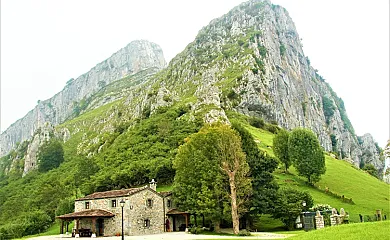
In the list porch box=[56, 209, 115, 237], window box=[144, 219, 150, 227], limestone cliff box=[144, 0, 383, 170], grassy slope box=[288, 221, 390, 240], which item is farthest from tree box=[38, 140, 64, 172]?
grassy slope box=[288, 221, 390, 240]

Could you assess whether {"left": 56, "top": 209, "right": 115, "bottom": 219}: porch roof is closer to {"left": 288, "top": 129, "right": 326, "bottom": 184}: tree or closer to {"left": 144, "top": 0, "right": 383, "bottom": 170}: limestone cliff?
{"left": 288, "top": 129, "right": 326, "bottom": 184}: tree

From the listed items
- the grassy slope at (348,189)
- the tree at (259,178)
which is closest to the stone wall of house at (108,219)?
the tree at (259,178)

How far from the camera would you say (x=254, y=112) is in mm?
125375

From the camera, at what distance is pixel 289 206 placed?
42562mm

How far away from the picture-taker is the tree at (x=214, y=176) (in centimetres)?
4190

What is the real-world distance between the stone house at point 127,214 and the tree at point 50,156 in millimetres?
63696

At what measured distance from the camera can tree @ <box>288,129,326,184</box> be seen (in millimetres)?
60312

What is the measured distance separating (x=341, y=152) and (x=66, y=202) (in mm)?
135048

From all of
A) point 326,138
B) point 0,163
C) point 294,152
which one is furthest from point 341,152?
point 0,163

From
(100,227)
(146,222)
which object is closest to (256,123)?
(146,222)

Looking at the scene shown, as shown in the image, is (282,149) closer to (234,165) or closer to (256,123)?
(234,165)

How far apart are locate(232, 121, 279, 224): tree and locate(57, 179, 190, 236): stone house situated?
9195 millimetres

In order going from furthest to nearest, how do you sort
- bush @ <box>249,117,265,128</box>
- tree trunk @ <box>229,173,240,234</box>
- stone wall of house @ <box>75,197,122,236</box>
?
bush @ <box>249,117,265,128</box> < stone wall of house @ <box>75,197,122,236</box> < tree trunk @ <box>229,173,240,234</box>

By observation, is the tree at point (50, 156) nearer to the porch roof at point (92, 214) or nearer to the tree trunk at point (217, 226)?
the porch roof at point (92, 214)
